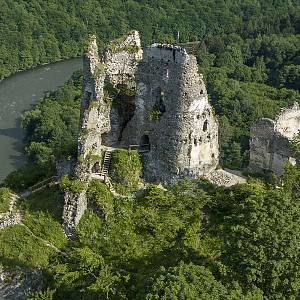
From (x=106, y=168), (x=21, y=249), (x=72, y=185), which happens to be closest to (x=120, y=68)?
(x=106, y=168)

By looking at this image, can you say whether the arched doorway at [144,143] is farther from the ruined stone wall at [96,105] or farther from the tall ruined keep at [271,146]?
the tall ruined keep at [271,146]

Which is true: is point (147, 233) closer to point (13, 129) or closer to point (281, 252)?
point (281, 252)

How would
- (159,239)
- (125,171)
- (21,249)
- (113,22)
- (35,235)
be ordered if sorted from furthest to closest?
(113,22)
(125,171)
(35,235)
(21,249)
(159,239)

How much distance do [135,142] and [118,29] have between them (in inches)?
3075

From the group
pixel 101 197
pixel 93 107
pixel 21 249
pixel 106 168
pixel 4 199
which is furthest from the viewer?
pixel 4 199

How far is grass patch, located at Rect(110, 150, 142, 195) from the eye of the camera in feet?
94.7

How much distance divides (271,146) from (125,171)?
703 centimetres

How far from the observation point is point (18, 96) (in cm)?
8112

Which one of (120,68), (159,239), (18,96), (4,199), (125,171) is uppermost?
(18,96)

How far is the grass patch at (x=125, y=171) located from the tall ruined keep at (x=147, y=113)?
554 mm

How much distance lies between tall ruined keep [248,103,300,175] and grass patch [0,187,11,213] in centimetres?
1142

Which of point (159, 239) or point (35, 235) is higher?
point (159, 239)

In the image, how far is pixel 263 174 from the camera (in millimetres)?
30969

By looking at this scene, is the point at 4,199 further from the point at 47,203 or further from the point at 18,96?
the point at 18,96
